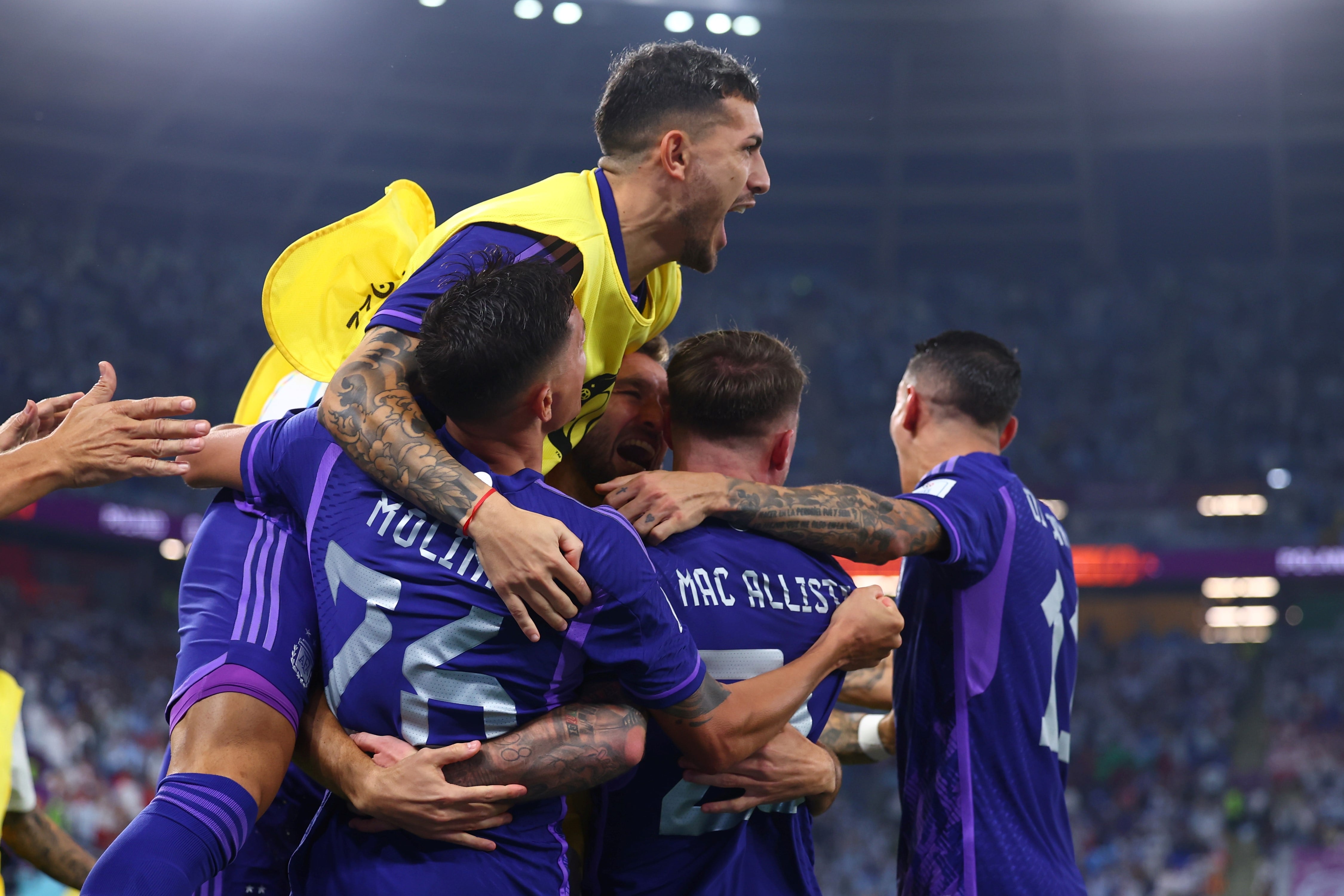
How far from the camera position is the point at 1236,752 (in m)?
18.9

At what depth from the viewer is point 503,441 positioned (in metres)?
2.39

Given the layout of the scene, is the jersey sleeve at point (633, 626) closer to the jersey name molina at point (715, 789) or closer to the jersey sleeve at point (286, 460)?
the jersey name molina at point (715, 789)

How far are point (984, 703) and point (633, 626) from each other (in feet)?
4.64

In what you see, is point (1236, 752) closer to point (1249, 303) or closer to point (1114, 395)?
point (1114, 395)

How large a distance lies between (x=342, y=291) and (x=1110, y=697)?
64.1 feet

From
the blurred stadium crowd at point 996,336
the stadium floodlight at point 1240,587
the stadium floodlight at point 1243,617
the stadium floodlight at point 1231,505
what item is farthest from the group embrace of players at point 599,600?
the stadium floodlight at point 1243,617

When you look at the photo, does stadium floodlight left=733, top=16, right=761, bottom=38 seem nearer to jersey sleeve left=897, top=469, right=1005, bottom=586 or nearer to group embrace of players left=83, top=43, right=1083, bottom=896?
group embrace of players left=83, top=43, right=1083, bottom=896

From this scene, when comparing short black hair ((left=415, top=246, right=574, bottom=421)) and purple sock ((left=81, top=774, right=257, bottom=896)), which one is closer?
purple sock ((left=81, top=774, right=257, bottom=896))

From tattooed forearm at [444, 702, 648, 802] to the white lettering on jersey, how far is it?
1.22 m

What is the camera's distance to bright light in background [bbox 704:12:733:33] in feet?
71.2

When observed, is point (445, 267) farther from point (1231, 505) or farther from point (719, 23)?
point (1231, 505)

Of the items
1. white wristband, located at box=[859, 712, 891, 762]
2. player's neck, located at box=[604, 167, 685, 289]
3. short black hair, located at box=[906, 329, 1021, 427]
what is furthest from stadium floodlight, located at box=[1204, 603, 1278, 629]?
player's neck, located at box=[604, 167, 685, 289]

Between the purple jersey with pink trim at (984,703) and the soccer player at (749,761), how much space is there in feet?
1.71

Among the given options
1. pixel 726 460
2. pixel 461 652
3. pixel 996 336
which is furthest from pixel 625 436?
pixel 996 336
